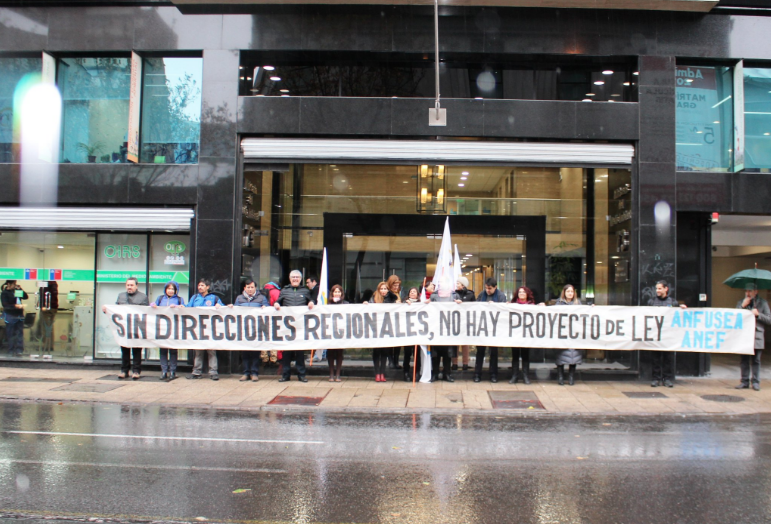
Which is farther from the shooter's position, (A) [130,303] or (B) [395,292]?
(B) [395,292]

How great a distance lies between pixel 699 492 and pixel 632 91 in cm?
1024

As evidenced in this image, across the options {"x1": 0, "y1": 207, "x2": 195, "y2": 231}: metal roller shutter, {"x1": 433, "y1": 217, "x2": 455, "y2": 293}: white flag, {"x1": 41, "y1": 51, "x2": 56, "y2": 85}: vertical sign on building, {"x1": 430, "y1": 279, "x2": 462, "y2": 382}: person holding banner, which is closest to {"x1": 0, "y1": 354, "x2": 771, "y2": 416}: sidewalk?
{"x1": 430, "y1": 279, "x2": 462, "y2": 382}: person holding banner

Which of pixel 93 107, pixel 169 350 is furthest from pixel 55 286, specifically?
pixel 93 107

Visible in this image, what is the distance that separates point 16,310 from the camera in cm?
1354

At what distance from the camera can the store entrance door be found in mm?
14383

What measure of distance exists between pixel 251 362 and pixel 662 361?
8402 millimetres

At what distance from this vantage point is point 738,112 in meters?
12.9

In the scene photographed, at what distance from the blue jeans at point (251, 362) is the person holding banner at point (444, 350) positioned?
3.63 metres

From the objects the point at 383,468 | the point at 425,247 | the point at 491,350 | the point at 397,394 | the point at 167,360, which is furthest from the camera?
the point at 425,247

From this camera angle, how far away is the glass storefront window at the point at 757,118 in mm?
13094

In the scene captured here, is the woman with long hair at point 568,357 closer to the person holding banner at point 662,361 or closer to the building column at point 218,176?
the person holding banner at point 662,361

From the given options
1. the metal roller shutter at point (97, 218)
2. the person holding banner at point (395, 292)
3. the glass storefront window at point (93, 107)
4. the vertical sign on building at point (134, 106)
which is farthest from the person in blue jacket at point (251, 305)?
the glass storefront window at point (93, 107)

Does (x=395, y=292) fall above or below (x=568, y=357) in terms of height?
above

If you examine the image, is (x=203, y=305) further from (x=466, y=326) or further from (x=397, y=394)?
(x=466, y=326)
